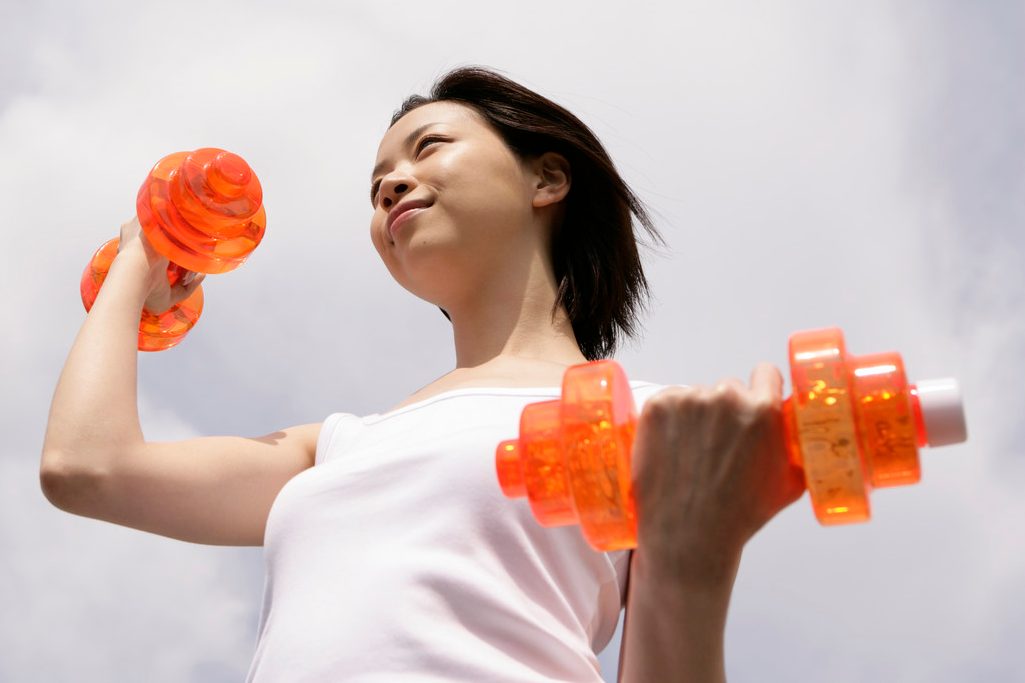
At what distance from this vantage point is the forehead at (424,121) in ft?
10.2

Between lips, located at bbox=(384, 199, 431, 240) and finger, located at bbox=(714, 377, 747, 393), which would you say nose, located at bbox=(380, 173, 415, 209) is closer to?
lips, located at bbox=(384, 199, 431, 240)

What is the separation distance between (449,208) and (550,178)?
43cm

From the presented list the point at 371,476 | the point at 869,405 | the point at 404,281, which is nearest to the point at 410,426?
the point at 371,476

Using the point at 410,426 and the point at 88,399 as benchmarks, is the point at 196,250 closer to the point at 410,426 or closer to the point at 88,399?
the point at 88,399

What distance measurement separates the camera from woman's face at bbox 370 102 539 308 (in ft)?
9.35

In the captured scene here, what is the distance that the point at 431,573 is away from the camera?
6.98 ft

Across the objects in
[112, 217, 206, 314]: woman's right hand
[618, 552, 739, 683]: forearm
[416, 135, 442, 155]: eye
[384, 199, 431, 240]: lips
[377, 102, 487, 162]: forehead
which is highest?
[377, 102, 487, 162]: forehead

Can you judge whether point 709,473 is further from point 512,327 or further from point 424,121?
point 424,121

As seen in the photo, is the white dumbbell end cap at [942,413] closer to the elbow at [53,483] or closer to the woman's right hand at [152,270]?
the elbow at [53,483]

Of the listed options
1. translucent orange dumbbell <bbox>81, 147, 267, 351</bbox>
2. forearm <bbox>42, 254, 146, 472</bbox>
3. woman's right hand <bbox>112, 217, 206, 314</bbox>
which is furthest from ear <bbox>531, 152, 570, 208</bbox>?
forearm <bbox>42, 254, 146, 472</bbox>

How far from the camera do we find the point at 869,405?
56.8 inches

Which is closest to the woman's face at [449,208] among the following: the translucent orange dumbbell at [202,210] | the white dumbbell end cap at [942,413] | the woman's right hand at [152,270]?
the translucent orange dumbbell at [202,210]

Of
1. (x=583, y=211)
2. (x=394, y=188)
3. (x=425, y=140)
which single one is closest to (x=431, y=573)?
(x=394, y=188)

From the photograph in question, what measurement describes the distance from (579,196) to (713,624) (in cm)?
185
